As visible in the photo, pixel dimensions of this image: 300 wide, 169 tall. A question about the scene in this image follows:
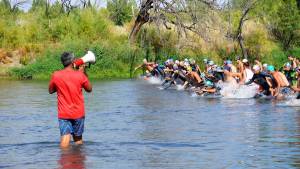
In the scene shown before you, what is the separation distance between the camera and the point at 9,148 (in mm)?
13055

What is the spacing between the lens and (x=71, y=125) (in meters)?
11.4

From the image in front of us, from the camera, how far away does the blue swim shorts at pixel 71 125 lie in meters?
11.2

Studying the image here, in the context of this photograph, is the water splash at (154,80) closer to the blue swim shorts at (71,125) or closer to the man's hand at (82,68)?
the blue swim shorts at (71,125)

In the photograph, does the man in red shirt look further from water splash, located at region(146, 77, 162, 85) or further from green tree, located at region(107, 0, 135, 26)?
green tree, located at region(107, 0, 135, 26)

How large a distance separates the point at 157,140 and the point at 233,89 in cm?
1239

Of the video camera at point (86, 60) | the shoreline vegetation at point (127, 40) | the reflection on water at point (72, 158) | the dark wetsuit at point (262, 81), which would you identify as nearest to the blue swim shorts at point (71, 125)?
the reflection on water at point (72, 158)

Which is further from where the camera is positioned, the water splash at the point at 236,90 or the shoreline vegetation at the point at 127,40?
the shoreline vegetation at the point at 127,40

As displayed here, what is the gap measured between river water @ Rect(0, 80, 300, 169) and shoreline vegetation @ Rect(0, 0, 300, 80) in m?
22.2

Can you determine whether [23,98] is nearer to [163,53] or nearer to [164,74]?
[164,74]

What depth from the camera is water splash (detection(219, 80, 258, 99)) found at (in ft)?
82.4

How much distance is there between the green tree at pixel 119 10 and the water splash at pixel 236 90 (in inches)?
890

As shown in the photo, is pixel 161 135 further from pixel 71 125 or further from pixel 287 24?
pixel 287 24

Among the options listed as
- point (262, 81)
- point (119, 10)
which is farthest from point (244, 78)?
point (119, 10)

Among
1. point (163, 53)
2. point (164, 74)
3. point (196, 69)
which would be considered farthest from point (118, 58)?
point (196, 69)
